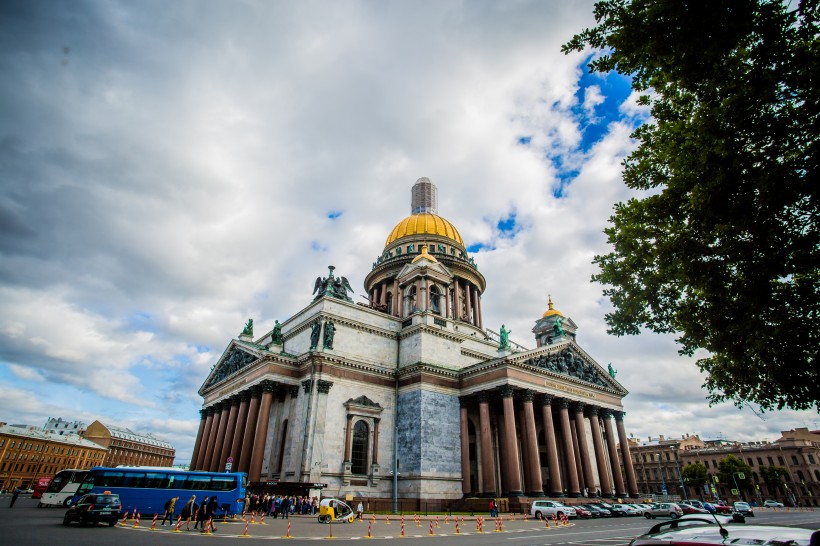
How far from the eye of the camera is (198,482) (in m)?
25.2

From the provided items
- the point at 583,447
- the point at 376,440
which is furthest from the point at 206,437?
the point at 583,447

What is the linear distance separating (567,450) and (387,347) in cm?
1776

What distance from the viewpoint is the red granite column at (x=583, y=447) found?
3872 centimetres

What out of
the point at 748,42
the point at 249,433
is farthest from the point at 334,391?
the point at 748,42

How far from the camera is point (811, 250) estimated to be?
1055 cm

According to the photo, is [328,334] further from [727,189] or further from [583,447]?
[727,189]

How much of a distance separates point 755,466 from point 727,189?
105m

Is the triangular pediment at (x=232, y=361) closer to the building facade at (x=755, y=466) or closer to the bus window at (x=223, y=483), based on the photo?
the bus window at (x=223, y=483)

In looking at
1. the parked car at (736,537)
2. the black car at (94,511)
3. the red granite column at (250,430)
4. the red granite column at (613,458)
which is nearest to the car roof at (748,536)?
the parked car at (736,537)

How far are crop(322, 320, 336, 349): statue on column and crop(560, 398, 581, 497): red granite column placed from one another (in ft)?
69.2

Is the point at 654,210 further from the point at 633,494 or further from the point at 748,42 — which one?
the point at 633,494

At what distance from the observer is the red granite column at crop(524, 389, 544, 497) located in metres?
33.6

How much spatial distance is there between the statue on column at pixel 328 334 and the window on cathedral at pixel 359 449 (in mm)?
6711

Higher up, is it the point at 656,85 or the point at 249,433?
the point at 656,85
